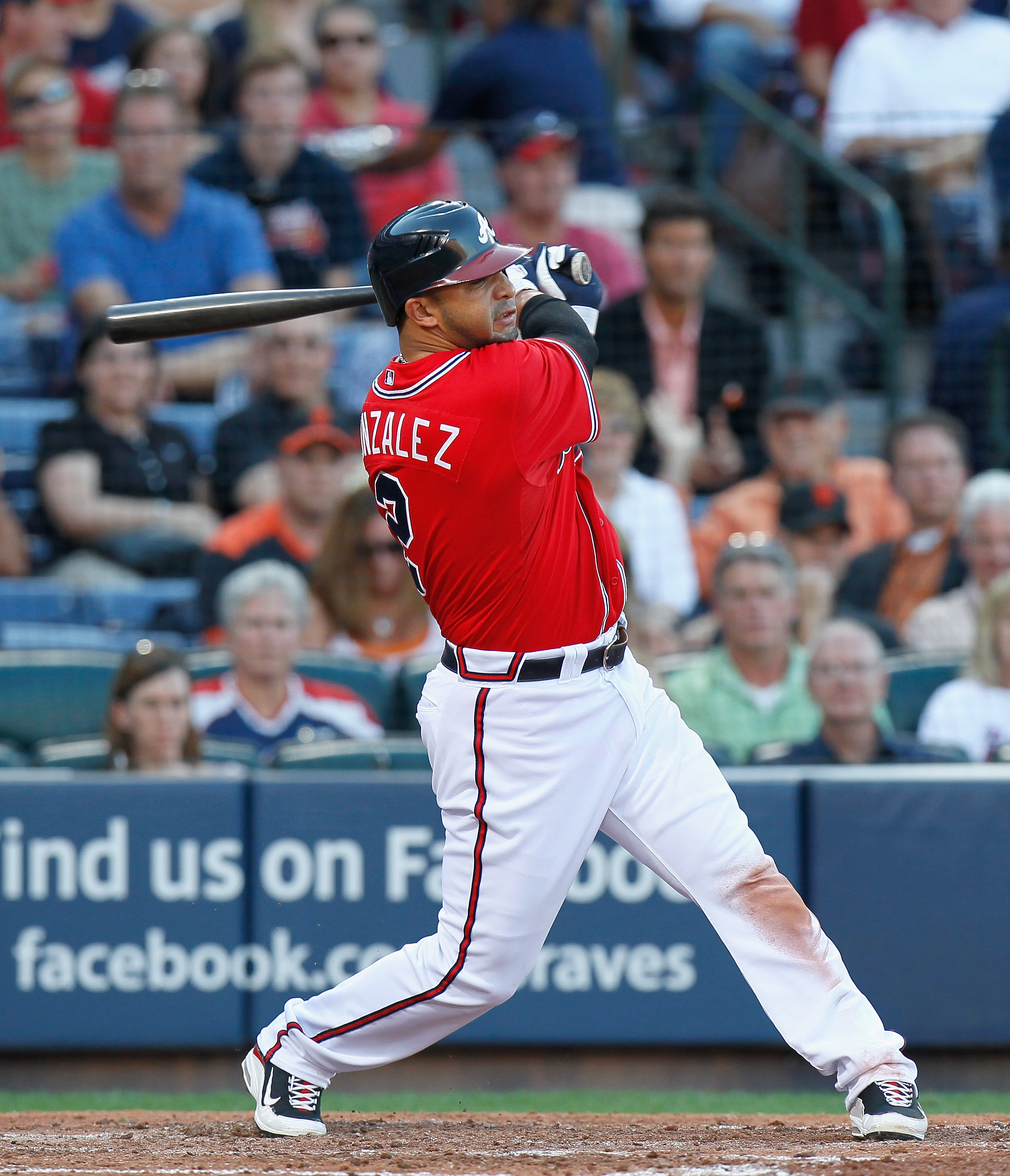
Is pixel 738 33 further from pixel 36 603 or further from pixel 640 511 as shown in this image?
pixel 36 603

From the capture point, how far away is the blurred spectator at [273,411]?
648 centimetres

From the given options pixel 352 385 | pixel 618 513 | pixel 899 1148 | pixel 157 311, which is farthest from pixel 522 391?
pixel 352 385

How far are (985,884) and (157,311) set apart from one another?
273 cm

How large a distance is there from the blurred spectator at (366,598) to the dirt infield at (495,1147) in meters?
2.17

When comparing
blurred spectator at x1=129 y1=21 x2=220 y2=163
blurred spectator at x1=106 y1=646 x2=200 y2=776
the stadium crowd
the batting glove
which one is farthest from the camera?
blurred spectator at x1=129 y1=21 x2=220 y2=163

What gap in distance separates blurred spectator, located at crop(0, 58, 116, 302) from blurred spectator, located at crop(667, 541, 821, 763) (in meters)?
3.27

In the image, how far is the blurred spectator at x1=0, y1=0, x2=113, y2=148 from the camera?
7930 mm

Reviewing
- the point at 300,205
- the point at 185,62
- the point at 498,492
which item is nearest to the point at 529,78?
the point at 300,205

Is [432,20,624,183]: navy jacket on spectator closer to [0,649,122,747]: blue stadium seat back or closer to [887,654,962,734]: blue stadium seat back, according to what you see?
[887,654,962,734]: blue stadium seat back

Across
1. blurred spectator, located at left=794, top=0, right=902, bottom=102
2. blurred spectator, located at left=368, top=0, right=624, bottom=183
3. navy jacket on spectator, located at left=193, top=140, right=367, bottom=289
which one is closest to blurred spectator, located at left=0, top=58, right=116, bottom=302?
navy jacket on spectator, located at left=193, top=140, right=367, bottom=289

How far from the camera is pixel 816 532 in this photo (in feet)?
20.3

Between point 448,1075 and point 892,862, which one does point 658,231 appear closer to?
point 892,862

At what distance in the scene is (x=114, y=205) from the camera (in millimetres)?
6941

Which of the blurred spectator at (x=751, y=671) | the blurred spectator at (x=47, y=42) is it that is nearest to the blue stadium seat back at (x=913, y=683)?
the blurred spectator at (x=751, y=671)
